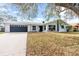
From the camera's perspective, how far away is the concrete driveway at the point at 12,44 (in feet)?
9.33

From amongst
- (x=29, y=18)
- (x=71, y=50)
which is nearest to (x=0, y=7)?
(x=29, y=18)

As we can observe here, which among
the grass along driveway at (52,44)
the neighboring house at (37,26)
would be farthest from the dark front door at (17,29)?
the grass along driveway at (52,44)

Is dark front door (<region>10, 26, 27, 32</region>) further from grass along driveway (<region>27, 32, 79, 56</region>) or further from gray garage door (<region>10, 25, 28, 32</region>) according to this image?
grass along driveway (<region>27, 32, 79, 56</region>)

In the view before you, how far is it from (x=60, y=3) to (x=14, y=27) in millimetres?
688

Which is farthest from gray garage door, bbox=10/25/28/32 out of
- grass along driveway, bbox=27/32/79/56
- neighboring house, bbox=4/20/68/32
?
grass along driveway, bbox=27/32/79/56

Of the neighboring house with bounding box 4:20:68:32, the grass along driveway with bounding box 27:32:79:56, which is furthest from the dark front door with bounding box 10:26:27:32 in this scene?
the grass along driveway with bounding box 27:32:79:56

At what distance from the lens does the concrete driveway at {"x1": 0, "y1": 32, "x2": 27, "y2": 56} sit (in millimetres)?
2844

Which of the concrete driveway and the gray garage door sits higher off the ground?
the gray garage door

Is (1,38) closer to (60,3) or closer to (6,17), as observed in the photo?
(6,17)

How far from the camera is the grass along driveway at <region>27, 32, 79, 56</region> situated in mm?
2863

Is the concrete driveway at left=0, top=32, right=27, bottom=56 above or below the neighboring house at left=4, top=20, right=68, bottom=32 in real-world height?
below

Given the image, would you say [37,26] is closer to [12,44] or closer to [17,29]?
[17,29]

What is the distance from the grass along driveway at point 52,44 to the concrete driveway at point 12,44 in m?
0.09

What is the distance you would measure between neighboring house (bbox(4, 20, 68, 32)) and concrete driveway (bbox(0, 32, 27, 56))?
80 mm
